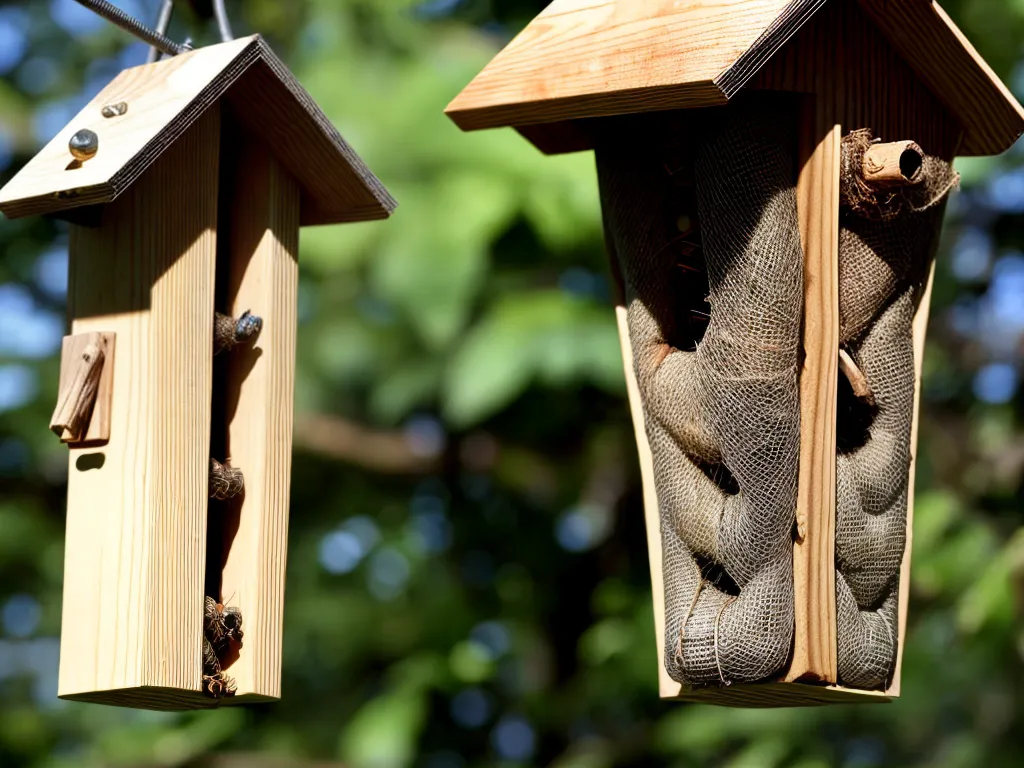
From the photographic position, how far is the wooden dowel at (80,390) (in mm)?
2213

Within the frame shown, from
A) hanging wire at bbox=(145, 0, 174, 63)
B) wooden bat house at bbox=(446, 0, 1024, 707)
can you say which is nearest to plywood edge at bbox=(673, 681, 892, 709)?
wooden bat house at bbox=(446, 0, 1024, 707)

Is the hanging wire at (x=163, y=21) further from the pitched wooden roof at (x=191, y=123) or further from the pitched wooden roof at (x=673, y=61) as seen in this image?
the pitched wooden roof at (x=673, y=61)

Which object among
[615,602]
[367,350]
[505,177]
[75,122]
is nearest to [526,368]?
[505,177]

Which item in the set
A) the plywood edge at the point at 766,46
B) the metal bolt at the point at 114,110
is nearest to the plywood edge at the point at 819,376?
the plywood edge at the point at 766,46

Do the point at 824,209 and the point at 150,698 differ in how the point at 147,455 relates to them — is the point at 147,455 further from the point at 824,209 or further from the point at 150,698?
the point at 824,209

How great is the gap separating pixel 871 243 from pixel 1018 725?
4.12 metres

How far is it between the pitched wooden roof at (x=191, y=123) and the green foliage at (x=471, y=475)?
2.15 meters

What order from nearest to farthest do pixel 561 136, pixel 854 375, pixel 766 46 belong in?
1. pixel 766 46
2. pixel 854 375
3. pixel 561 136

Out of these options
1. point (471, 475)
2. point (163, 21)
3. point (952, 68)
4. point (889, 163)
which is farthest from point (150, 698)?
point (471, 475)

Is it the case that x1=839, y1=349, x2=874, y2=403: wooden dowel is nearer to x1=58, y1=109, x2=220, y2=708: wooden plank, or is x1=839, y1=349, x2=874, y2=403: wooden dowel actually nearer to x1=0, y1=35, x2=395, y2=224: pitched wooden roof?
x1=0, y1=35, x2=395, y2=224: pitched wooden roof

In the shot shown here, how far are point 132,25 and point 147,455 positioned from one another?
62 centimetres

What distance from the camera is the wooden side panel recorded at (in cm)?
226

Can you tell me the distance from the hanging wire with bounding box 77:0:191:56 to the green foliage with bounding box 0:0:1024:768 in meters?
2.31

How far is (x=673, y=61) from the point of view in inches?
86.2
